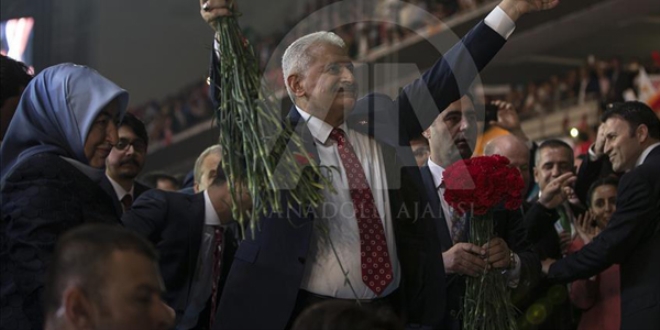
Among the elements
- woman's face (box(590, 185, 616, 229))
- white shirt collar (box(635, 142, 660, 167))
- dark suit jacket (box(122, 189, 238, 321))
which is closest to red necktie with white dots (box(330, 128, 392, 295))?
dark suit jacket (box(122, 189, 238, 321))

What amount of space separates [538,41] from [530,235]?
11801 mm

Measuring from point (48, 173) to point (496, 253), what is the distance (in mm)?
1756

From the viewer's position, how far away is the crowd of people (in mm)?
2605

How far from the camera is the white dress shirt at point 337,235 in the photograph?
385 cm

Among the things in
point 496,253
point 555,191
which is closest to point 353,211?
point 496,253

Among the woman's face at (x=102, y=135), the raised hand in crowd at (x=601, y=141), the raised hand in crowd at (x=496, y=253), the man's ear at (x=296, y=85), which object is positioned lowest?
the raised hand in crowd at (x=496, y=253)

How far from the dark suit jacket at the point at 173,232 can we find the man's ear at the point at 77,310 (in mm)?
2217

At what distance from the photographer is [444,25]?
1592 centimetres

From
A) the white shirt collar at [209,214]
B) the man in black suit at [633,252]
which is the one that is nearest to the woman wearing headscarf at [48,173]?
the white shirt collar at [209,214]

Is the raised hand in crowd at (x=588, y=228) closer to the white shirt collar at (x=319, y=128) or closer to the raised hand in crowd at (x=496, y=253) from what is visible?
the raised hand in crowd at (x=496, y=253)

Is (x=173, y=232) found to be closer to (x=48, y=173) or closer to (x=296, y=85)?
(x=296, y=85)

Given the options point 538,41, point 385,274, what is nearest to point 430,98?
point 385,274

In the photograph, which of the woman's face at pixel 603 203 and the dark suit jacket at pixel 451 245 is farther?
the woman's face at pixel 603 203

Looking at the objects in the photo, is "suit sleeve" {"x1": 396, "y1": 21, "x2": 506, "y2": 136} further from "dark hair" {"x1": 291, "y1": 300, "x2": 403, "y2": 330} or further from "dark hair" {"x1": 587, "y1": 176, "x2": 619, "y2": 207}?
"dark hair" {"x1": 587, "y1": 176, "x2": 619, "y2": 207}
